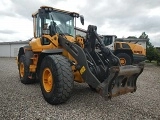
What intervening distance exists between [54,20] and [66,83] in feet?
8.39

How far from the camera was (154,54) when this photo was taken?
21672mm

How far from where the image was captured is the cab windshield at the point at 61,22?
6332 millimetres

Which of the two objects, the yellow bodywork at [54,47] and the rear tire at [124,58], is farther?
the rear tire at [124,58]

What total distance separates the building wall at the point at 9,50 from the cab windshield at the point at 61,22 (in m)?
31.6

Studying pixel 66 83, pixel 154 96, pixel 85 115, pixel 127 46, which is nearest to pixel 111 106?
pixel 85 115

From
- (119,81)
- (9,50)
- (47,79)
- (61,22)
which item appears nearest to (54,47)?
(47,79)

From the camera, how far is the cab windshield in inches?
249

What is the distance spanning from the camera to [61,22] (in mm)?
6512

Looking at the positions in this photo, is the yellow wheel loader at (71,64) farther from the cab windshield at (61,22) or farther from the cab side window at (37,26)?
the cab side window at (37,26)

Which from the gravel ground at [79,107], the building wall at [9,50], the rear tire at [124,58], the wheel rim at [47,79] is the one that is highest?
the building wall at [9,50]

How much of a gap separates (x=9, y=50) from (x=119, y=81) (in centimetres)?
3722

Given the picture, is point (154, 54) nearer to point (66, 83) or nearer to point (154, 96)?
point (154, 96)

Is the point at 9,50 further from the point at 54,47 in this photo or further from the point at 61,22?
the point at 54,47

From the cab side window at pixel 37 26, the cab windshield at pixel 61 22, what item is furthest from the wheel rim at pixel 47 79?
the cab side window at pixel 37 26
